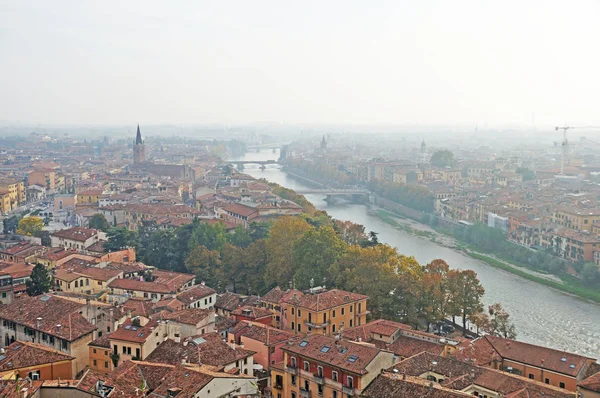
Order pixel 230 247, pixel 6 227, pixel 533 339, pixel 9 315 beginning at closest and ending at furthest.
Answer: pixel 9 315 → pixel 533 339 → pixel 230 247 → pixel 6 227

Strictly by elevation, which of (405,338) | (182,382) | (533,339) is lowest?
(533,339)

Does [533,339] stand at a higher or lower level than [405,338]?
lower

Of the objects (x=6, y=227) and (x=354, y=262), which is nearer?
(x=354, y=262)

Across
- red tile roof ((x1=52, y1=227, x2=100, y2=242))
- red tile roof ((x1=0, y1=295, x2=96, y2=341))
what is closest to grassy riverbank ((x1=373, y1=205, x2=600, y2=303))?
red tile roof ((x1=52, y1=227, x2=100, y2=242))

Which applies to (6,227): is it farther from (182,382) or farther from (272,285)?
(182,382)

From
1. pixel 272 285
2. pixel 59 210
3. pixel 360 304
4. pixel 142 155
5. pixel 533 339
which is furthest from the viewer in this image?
pixel 142 155

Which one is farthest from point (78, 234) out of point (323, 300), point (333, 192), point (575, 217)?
point (333, 192)

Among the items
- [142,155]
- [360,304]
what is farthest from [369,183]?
[360,304]
